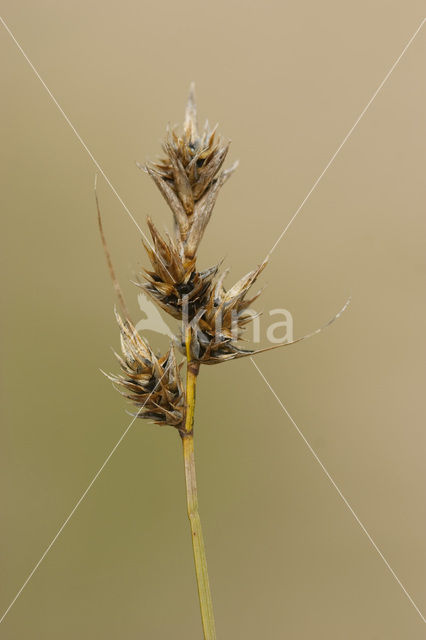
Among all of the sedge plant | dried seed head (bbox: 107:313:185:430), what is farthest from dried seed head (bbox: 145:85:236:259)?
dried seed head (bbox: 107:313:185:430)

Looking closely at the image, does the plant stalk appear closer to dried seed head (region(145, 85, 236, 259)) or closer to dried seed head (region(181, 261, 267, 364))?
dried seed head (region(181, 261, 267, 364))

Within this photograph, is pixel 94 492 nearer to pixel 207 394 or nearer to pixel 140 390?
pixel 207 394

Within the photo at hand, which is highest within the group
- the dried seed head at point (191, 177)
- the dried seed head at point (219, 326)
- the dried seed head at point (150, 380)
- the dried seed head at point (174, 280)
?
the dried seed head at point (191, 177)

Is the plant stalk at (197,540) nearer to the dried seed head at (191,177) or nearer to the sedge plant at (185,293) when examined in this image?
the sedge plant at (185,293)

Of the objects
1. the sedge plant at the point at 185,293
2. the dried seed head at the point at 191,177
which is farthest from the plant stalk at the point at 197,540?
the dried seed head at the point at 191,177

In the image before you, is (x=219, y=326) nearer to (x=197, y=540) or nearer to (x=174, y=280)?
(x=174, y=280)
